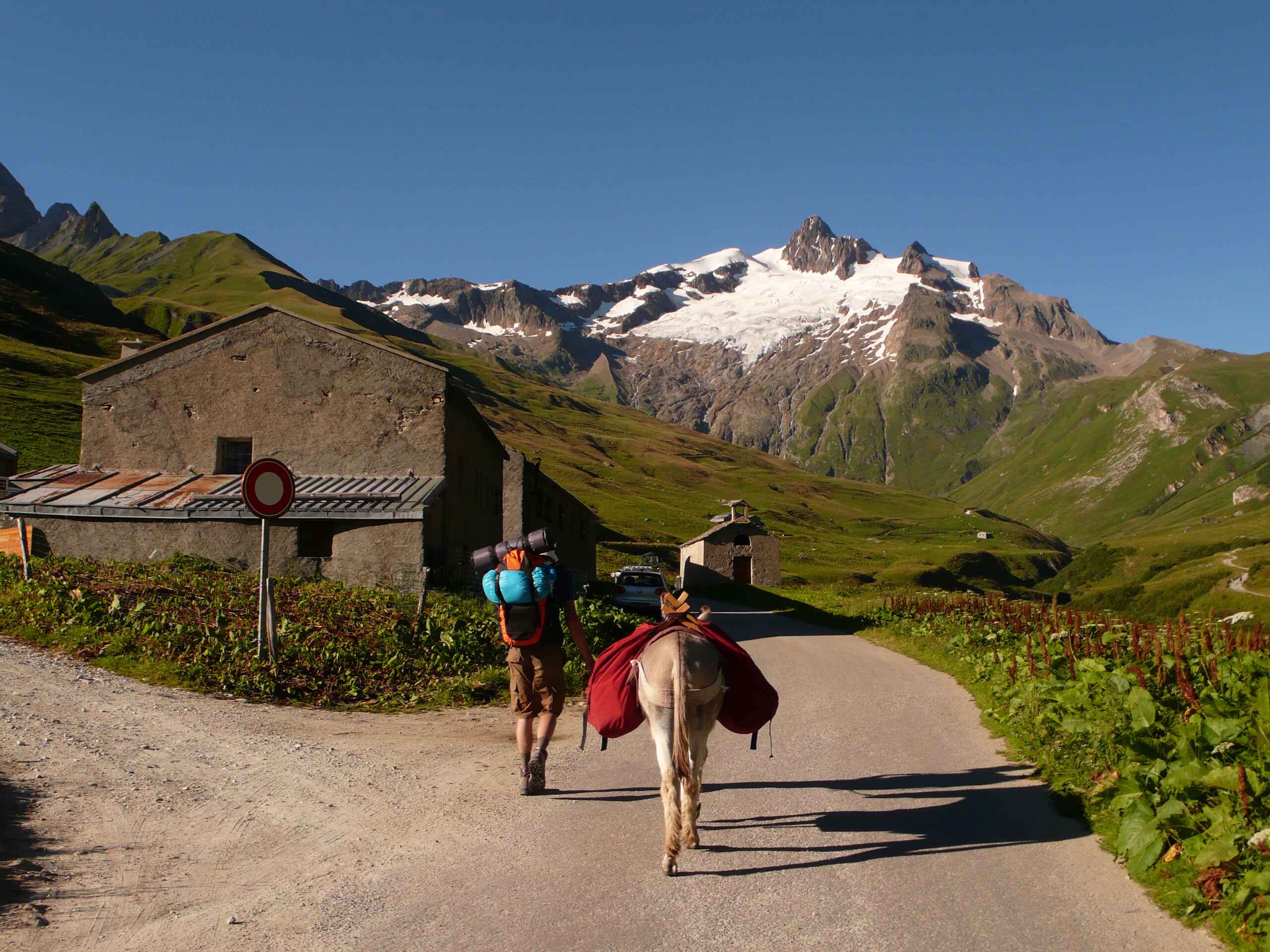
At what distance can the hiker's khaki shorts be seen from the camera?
27.6ft

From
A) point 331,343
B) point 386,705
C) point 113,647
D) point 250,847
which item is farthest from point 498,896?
point 331,343

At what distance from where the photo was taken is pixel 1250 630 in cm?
980

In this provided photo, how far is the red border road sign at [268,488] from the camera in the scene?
12531 mm

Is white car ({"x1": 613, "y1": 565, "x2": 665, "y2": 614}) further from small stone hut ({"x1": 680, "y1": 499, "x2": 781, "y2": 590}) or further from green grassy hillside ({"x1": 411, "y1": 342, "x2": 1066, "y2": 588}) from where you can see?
green grassy hillside ({"x1": 411, "y1": 342, "x2": 1066, "y2": 588})

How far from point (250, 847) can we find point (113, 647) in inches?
308

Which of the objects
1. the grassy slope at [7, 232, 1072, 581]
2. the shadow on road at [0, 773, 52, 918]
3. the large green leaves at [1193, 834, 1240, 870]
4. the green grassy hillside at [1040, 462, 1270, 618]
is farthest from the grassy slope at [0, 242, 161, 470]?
the green grassy hillside at [1040, 462, 1270, 618]

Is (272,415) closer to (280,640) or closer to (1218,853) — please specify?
(280,640)

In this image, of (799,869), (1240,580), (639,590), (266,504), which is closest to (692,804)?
(799,869)

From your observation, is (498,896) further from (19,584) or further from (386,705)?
(19,584)

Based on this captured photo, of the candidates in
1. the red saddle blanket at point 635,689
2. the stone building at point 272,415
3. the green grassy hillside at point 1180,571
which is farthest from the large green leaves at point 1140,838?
the green grassy hillside at point 1180,571

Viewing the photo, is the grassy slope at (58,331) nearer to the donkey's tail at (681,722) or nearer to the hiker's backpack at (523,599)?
the hiker's backpack at (523,599)

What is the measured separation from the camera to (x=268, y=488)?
42.3 feet

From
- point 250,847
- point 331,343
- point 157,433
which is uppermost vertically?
point 331,343

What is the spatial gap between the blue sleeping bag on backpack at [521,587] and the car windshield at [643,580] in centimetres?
2333
